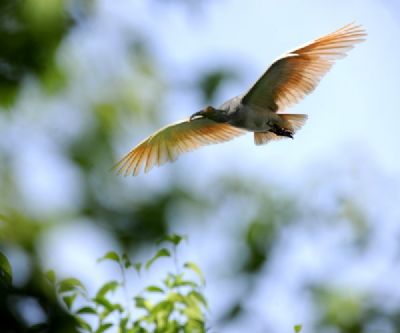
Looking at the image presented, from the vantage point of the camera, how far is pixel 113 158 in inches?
80.0

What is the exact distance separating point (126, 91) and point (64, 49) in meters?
0.21

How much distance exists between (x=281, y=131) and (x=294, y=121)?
0.22m

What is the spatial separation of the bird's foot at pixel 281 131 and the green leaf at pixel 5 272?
5.47 metres

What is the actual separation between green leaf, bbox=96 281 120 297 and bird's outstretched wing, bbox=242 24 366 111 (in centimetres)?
321

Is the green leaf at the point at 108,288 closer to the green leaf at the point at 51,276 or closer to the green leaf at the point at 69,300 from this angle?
the green leaf at the point at 69,300

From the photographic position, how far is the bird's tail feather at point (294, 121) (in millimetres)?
7355

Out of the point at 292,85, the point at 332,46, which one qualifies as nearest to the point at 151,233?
the point at 332,46

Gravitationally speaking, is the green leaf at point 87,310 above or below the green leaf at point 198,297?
below

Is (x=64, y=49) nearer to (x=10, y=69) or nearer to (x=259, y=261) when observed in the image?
(x=10, y=69)

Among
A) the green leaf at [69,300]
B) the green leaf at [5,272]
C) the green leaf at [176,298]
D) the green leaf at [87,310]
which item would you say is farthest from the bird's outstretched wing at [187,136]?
the green leaf at [5,272]

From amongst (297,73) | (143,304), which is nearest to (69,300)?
(143,304)

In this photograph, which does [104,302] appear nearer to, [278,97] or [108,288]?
[108,288]

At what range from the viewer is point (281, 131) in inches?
285

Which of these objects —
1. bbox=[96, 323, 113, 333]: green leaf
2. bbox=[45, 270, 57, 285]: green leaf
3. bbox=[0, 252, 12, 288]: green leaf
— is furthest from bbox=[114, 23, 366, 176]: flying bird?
bbox=[0, 252, 12, 288]: green leaf
